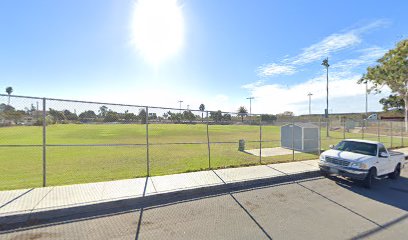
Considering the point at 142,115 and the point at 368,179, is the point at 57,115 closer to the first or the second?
the point at 142,115

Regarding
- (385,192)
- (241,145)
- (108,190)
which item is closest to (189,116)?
(108,190)

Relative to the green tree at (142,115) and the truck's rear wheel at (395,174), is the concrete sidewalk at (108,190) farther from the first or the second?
the truck's rear wheel at (395,174)

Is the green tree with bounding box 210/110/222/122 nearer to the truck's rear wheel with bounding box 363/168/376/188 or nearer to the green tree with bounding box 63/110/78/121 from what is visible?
the green tree with bounding box 63/110/78/121

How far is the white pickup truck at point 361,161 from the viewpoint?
307 inches

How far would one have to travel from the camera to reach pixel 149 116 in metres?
9.00

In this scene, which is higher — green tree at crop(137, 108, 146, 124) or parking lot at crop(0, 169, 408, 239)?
green tree at crop(137, 108, 146, 124)

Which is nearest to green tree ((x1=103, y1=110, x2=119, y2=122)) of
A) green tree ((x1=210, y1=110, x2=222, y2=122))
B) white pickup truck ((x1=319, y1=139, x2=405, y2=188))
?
green tree ((x1=210, y1=110, x2=222, y2=122))

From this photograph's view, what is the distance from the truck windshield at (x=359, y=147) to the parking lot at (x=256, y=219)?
1.87m

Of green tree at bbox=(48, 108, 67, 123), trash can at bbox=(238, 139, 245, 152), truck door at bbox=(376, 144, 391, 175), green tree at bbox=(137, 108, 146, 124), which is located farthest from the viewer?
trash can at bbox=(238, 139, 245, 152)

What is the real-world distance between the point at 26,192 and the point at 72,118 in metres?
2.43

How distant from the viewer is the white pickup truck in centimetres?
779

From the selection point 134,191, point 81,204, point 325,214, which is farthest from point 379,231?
point 81,204

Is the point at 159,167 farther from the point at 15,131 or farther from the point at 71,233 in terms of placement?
the point at 71,233

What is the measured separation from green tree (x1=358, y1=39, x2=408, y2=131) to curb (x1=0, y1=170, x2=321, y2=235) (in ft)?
98.0
